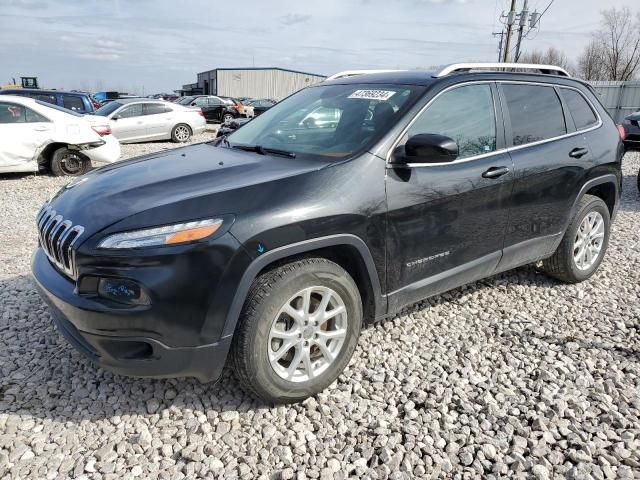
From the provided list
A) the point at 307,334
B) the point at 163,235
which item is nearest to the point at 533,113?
the point at 307,334

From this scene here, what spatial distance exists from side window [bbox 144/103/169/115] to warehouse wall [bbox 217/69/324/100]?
44402 mm

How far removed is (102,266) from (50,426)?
0.98 metres

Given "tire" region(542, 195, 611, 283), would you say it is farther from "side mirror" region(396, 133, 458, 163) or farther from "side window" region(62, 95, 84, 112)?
"side window" region(62, 95, 84, 112)

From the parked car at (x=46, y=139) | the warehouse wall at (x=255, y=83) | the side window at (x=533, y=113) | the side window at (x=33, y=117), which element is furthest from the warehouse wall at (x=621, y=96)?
the warehouse wall at (x=255, y=83)

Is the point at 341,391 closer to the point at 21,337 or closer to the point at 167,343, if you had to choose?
the point at 167,343

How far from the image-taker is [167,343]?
2.27 metres

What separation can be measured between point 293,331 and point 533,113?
100 inches

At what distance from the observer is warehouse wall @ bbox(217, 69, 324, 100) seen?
5819 cm

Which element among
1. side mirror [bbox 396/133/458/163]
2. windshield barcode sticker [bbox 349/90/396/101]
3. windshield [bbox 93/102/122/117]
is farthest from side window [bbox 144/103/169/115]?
side mirror [bbox 396/133/458/163]

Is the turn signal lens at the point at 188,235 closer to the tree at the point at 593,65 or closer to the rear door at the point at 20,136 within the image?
the rear door at the point at 20,136

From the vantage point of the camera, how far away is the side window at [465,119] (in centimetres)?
305

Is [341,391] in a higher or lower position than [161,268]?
lower

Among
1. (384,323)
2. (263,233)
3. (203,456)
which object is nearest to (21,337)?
(203,456)

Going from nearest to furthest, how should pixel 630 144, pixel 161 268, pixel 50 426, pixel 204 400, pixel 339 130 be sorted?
pixel 161 268 < pixel 50 426 < pixel 204 400 < pixel 339 130 < pixel 630 144
